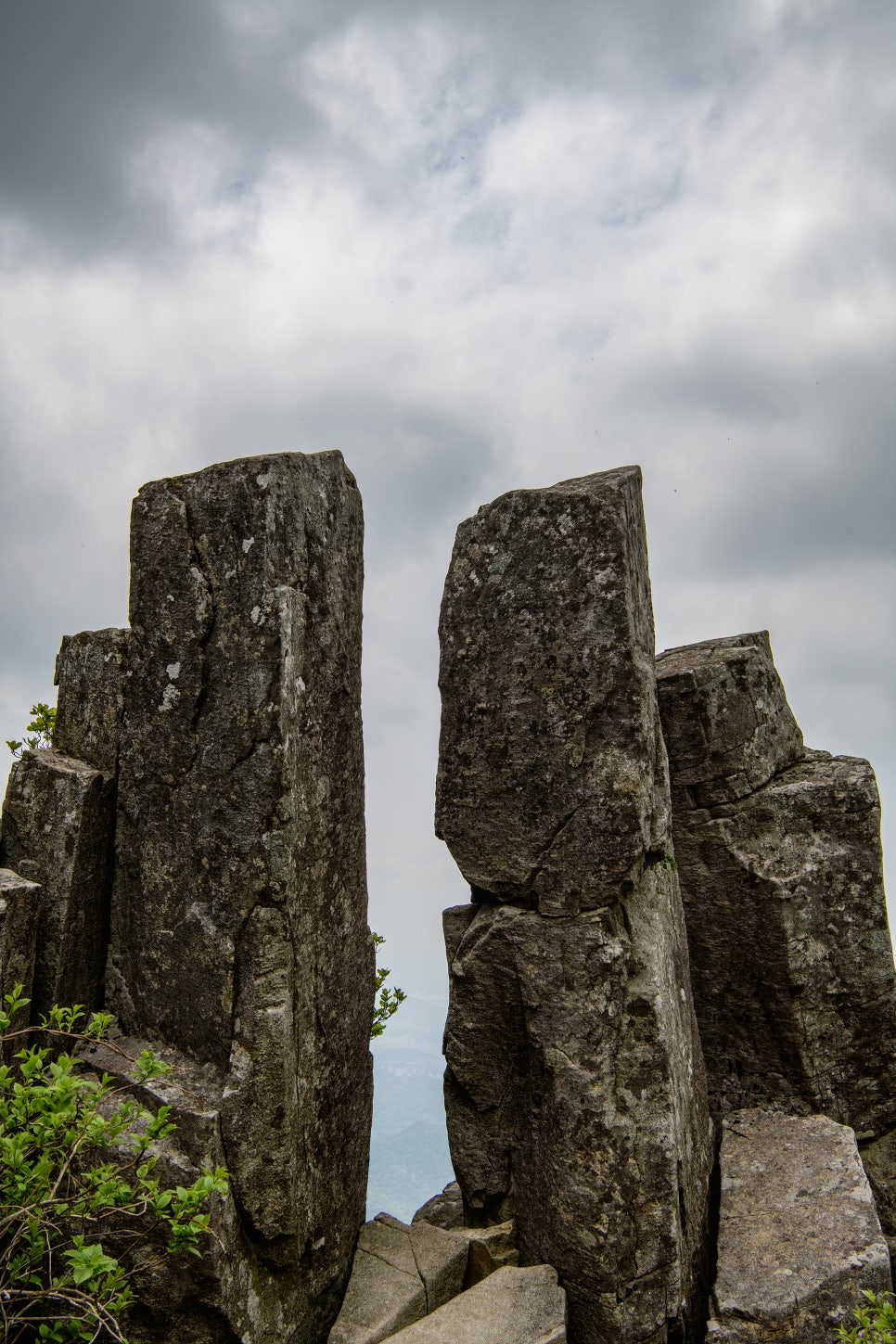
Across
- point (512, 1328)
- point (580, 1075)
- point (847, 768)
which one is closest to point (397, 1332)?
point (512, 1328)

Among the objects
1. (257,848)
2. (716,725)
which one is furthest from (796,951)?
(257,848)

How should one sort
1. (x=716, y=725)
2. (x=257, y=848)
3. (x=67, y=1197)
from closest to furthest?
1. (x=67, y=1197)
2. (x=257, y=848)
3. (x=716, y=725)

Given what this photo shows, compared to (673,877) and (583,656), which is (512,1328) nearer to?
(673,877)

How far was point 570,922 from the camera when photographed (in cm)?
599

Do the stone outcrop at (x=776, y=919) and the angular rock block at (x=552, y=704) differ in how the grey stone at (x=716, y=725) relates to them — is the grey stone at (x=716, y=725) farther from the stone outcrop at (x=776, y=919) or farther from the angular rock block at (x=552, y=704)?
the angular rock block at (x=552, y=704)

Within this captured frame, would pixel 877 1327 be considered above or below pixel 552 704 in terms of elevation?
below

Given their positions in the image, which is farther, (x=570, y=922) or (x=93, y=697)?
(x=93, y=697)

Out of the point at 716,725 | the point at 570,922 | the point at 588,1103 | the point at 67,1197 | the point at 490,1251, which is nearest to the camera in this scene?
the point at 67,1197

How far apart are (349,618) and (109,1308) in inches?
147

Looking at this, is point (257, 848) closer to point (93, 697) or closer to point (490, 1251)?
point (93, 697)

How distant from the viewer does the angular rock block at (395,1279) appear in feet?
18.7

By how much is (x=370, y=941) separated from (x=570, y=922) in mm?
1442

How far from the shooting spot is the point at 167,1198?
14.9 feet

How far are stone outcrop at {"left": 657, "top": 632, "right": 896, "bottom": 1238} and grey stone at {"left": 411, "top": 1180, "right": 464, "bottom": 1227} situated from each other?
2.05m
